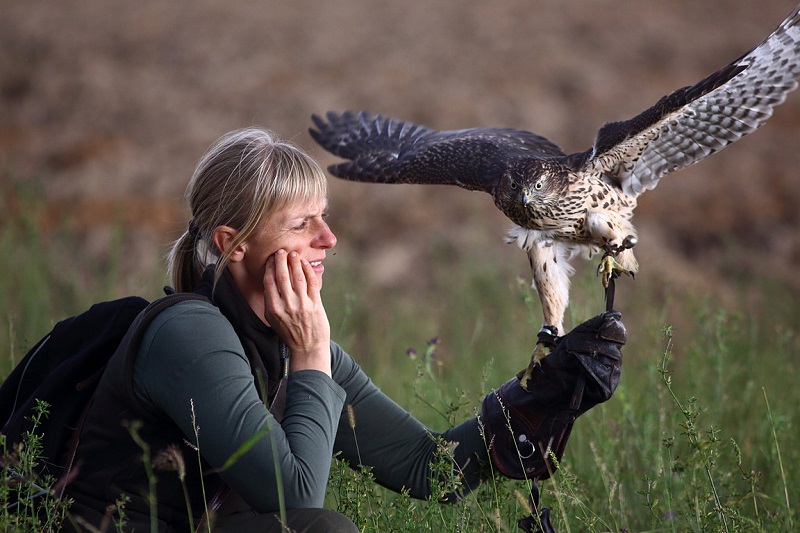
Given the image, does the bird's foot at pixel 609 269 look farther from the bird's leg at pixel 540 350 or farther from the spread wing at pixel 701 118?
the spread wing at pixel 701 118

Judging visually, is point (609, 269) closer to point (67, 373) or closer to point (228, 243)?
point (228, 243)

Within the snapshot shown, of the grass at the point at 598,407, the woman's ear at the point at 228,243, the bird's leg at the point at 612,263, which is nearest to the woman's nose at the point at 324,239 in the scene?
the woman's ear at the point at 228,243

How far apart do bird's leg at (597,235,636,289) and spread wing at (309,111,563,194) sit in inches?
27.7

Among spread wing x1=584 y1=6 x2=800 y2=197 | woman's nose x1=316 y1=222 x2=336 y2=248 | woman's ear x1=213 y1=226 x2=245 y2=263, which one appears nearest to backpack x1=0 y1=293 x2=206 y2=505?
woman's ear x1=213 y1=226 x2=245 y2=263

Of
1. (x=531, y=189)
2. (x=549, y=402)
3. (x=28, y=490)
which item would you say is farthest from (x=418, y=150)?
(x=28, y=490)

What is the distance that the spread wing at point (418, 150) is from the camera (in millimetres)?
3975

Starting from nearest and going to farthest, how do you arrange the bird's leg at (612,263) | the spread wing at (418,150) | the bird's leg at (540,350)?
1. the bird's leg at (540,350)
2. the bird's leg at (612,263)
3. the spread wing at (418,150)

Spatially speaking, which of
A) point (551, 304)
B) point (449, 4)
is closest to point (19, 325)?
point (551, 304)

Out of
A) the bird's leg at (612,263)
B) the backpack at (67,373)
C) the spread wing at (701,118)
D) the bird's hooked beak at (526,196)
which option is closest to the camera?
the backpack at (67,373)

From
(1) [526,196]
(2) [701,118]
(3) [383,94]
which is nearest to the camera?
(1) [526,196]

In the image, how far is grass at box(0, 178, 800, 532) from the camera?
2.80 metres

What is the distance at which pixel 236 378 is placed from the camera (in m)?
2.32

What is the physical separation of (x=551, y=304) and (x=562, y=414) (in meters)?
0.80

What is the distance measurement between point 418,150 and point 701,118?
1.28 metres
